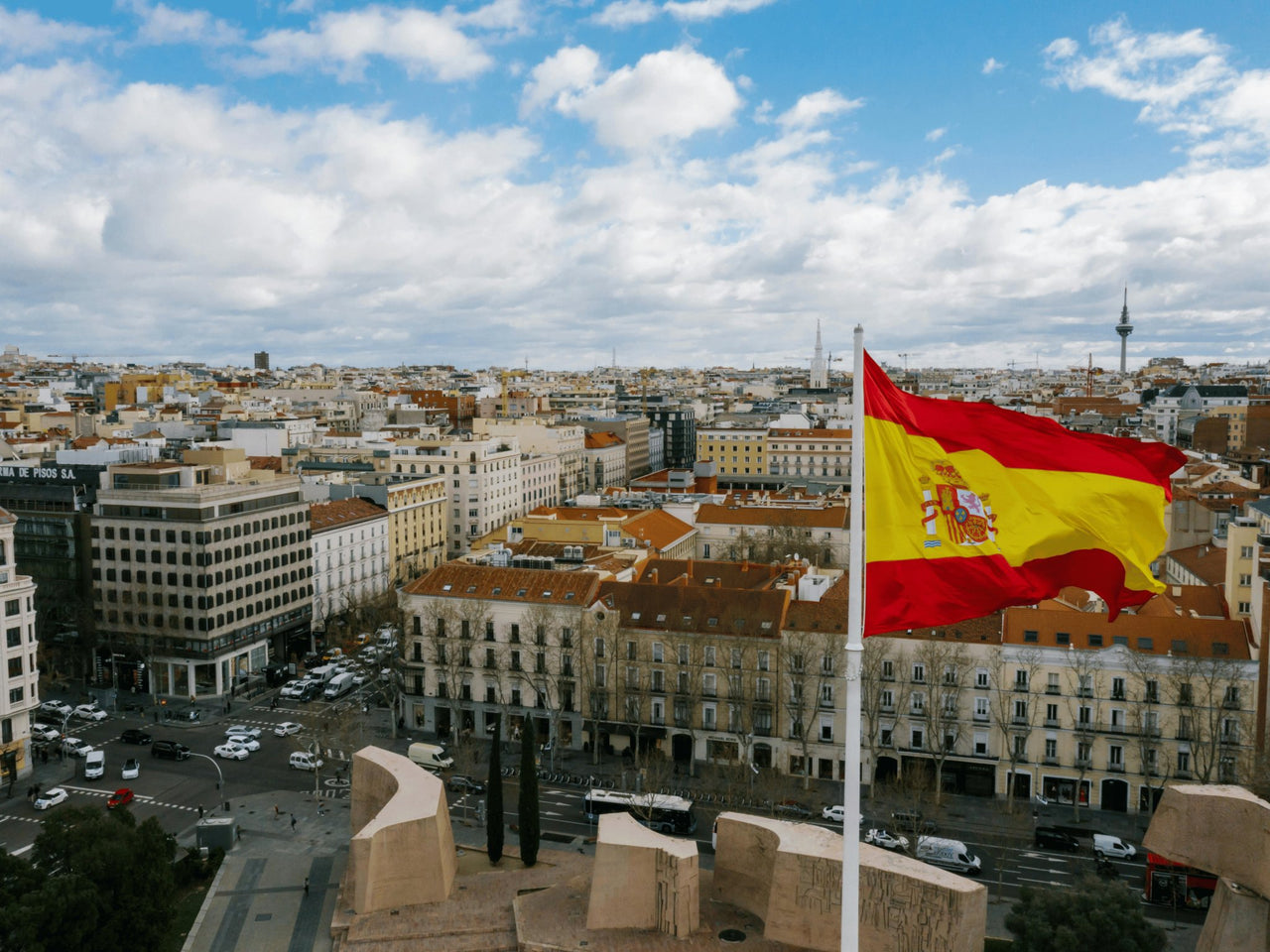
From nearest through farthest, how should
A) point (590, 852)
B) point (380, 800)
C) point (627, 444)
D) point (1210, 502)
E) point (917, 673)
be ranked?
point (380, 800) < point (590, 852) < point (917, 673) < point (1210, 502) < point (627, 444)

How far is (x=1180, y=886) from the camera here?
4381 centimetres

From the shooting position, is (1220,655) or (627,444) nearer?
(1220,655)

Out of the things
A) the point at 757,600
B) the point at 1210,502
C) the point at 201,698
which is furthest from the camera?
the point at 1210,502

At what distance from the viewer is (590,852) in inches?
1898

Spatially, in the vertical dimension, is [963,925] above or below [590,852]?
above

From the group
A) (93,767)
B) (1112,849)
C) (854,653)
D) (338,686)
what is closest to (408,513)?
(338,686)

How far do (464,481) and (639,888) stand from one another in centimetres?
9029

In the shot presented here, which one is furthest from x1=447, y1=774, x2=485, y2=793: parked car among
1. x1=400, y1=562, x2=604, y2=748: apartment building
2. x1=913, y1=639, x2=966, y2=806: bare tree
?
x1=913, y1=639, x2=966, y2=806: bare tree

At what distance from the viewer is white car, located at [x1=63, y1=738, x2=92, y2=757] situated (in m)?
61.9

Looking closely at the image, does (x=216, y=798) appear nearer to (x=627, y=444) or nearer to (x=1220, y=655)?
(x=1220, y=655)

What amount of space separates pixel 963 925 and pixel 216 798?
135 ft

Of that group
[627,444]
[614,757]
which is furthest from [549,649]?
[627,444]

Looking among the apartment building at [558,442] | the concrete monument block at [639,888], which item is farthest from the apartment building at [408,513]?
the concrete monument block at [639,888]

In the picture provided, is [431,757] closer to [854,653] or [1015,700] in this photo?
[1015,700]
